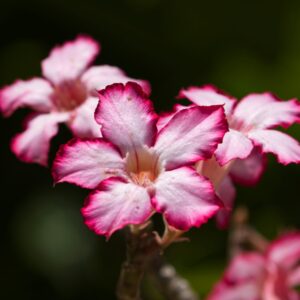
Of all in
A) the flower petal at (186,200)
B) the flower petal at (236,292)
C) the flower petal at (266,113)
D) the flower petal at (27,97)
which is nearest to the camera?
the flower petal at (186,200)

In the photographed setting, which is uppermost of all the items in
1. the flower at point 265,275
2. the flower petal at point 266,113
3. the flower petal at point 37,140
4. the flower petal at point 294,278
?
the flower petal at point 266,113

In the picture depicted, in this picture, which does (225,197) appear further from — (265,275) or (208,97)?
(265,275)

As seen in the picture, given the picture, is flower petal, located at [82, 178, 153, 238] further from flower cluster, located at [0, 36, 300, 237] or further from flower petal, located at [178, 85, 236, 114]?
flower petal, located at [178, 85, 236, 114]

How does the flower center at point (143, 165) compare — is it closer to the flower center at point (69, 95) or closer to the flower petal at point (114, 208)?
the flower petal at point (114, 208)

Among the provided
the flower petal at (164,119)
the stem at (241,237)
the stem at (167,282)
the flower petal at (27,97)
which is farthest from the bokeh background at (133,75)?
the flower petal at (164,119)

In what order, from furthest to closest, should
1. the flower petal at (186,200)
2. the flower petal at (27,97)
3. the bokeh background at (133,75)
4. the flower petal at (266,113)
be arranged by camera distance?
the bokeh background at (133,75) < the flower petal at (27,97) < the flower petal at (266,113) < the flower petal at (186,200)

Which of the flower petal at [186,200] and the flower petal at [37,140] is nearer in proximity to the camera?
the flower petal at [186,200]

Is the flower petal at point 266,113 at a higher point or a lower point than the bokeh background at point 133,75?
higher
